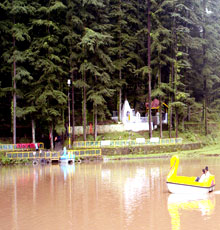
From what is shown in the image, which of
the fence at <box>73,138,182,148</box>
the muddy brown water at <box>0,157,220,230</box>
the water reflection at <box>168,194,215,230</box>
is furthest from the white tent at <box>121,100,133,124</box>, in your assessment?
the water reflection at <box>168,194,215,230</box>

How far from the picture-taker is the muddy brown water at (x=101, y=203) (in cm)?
1564

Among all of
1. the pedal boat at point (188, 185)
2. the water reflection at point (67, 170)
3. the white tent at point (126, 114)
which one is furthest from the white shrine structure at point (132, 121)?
the pedal boat at point (188, 185)

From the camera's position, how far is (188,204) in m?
18.7

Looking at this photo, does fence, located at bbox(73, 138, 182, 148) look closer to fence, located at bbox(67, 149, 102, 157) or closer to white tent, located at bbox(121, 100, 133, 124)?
fence, located at bbox(67, 149, 102, 157)

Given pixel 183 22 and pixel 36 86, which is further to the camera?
pixel 183 22

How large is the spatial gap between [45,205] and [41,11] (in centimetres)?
3078

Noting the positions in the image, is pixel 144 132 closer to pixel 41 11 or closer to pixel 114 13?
pixel 114 13

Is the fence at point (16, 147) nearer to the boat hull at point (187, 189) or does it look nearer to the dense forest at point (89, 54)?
the dense forest at point (89, 54)

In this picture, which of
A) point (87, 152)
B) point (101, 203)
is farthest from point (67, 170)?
point (101, 203)

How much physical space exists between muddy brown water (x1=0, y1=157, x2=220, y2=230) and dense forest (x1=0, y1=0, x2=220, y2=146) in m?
15.2

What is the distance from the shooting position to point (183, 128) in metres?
53.8

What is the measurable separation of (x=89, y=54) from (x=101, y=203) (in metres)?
29.8

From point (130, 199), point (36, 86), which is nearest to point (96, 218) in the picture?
point (130, 199)

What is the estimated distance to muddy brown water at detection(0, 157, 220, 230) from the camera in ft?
51.3
